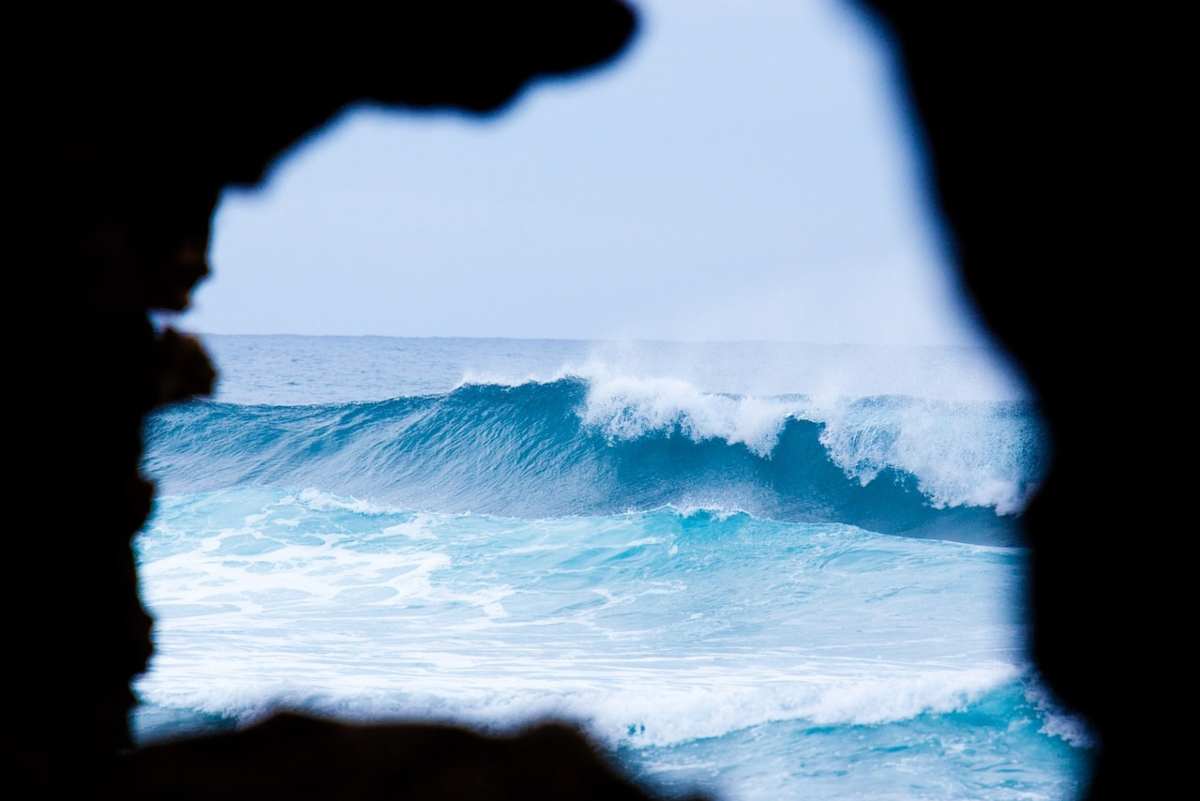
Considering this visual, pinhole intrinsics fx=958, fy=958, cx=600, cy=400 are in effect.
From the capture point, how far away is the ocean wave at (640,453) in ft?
59.6

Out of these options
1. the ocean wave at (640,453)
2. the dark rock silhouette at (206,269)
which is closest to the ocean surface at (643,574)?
the ocean wave at (640,453)

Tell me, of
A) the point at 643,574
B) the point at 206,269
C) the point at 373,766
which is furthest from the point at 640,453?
the point at 373,766

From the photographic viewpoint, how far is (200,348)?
322 cm

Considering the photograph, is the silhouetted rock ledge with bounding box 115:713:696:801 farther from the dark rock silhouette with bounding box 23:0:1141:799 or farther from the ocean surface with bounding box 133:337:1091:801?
the ocean surface with bounding box 133:337:1091:801

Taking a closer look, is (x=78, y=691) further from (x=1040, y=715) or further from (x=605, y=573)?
(x=605, y=573)

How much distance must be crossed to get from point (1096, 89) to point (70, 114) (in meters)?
2.30

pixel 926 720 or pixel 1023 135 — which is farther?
pixel 926 720

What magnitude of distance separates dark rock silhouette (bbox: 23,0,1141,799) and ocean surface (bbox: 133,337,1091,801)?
332 millimetres

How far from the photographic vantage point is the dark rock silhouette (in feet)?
6.54

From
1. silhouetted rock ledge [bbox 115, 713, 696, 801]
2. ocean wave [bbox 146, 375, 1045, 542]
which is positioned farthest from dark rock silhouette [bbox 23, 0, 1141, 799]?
ocean wave [bbox 146, 375, 1045, 542]

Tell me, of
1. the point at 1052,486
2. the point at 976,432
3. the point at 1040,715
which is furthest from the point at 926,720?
the point at 976,432

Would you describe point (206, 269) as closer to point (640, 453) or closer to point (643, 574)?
point (643, 574)

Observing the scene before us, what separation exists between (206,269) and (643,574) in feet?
36.5

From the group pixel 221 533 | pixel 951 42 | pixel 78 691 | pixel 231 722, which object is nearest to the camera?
pixel 951 42
